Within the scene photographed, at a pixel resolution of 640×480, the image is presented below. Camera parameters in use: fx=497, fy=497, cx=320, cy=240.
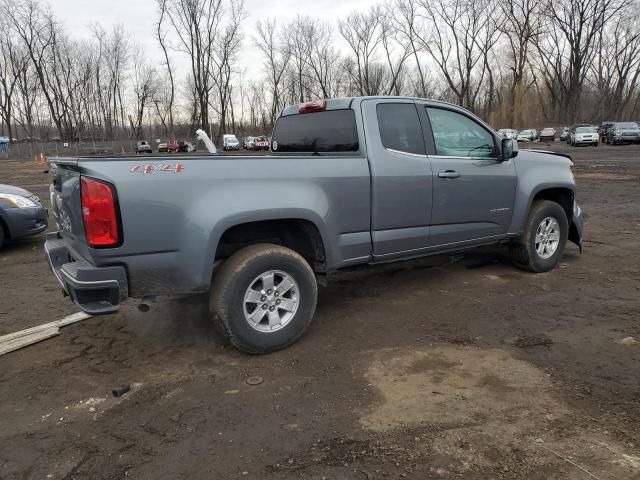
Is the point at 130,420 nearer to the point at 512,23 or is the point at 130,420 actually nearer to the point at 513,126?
the point at 512,23

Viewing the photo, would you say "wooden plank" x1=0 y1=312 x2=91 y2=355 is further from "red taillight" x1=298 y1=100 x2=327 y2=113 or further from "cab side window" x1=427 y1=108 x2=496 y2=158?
"cab side window" x1=427 y1=108 x2=496 y2=158

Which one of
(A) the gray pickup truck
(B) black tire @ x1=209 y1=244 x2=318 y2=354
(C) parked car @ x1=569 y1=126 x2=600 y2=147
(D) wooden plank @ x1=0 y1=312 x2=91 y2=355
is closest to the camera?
(A) the gray pickup truck

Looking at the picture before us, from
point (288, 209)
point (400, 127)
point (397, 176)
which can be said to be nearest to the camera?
point (288, 209)

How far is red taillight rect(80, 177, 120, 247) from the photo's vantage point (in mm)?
3033

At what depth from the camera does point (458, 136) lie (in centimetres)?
490

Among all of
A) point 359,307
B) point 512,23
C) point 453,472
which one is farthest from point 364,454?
point 512,23

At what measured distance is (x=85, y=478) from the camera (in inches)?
95.5

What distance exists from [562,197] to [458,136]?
1946 millimetres

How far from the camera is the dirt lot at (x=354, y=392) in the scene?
2.50m

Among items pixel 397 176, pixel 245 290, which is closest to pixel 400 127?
pixel 397 176

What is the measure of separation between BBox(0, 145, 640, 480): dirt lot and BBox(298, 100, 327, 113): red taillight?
1867 millimetres

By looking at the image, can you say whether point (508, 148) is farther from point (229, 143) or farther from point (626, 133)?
point (229, 143)

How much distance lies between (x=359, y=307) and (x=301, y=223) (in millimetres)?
1271

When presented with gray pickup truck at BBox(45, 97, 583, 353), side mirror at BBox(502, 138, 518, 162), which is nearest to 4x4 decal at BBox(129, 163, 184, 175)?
gray pickup truck at BBox(45, 97, 583, 353)
